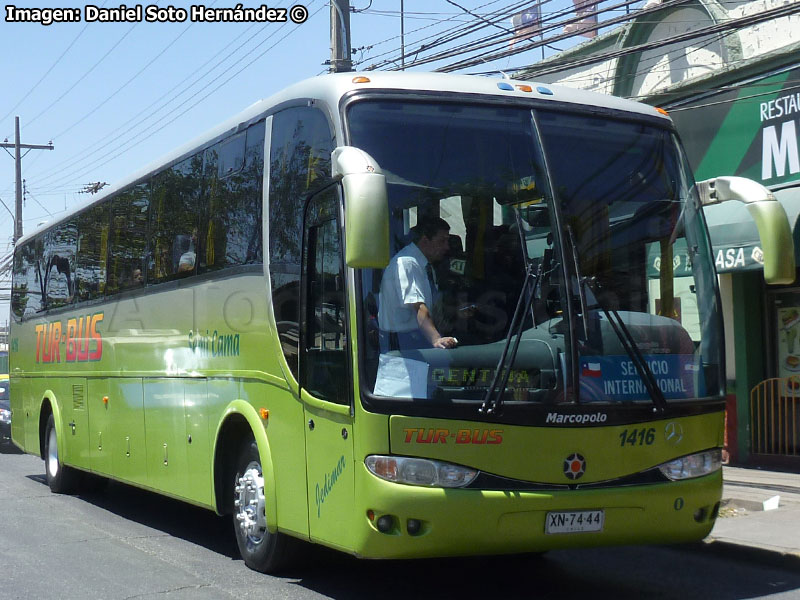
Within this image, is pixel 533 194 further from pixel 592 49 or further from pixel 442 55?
pixel 592 49

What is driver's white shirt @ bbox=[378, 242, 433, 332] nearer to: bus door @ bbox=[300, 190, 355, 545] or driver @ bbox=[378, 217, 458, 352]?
driver @ bbox=[378, 217, 458, 352]

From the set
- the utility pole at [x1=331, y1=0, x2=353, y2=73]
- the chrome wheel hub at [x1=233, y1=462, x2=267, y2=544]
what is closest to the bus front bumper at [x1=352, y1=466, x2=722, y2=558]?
the chrome wheel hub at [x1=233, y1=462, x2=267, y2=544]

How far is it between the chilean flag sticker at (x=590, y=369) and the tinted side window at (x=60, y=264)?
8457 mm

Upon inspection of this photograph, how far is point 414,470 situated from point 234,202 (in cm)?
331

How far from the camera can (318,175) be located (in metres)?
7.09

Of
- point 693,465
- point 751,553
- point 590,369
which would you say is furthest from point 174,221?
point 751,553

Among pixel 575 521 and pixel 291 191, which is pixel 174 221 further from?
pixel 575 521

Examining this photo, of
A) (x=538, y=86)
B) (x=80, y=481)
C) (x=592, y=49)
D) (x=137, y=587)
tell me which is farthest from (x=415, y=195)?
(x=592, y=49)

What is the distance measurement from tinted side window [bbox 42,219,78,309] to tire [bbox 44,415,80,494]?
1.61 m

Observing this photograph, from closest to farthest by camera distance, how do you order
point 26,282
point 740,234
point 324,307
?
point 324,307 < point 740,234 < point 26,282

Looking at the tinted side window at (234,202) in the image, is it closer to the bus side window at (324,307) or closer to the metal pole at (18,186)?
the bus side window at (324,307)

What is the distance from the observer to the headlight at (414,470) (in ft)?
20.4

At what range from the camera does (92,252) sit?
41.3 feet

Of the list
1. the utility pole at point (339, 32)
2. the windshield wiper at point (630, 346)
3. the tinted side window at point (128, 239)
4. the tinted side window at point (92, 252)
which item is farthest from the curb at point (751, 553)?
the utility pole at point (339, 32)
